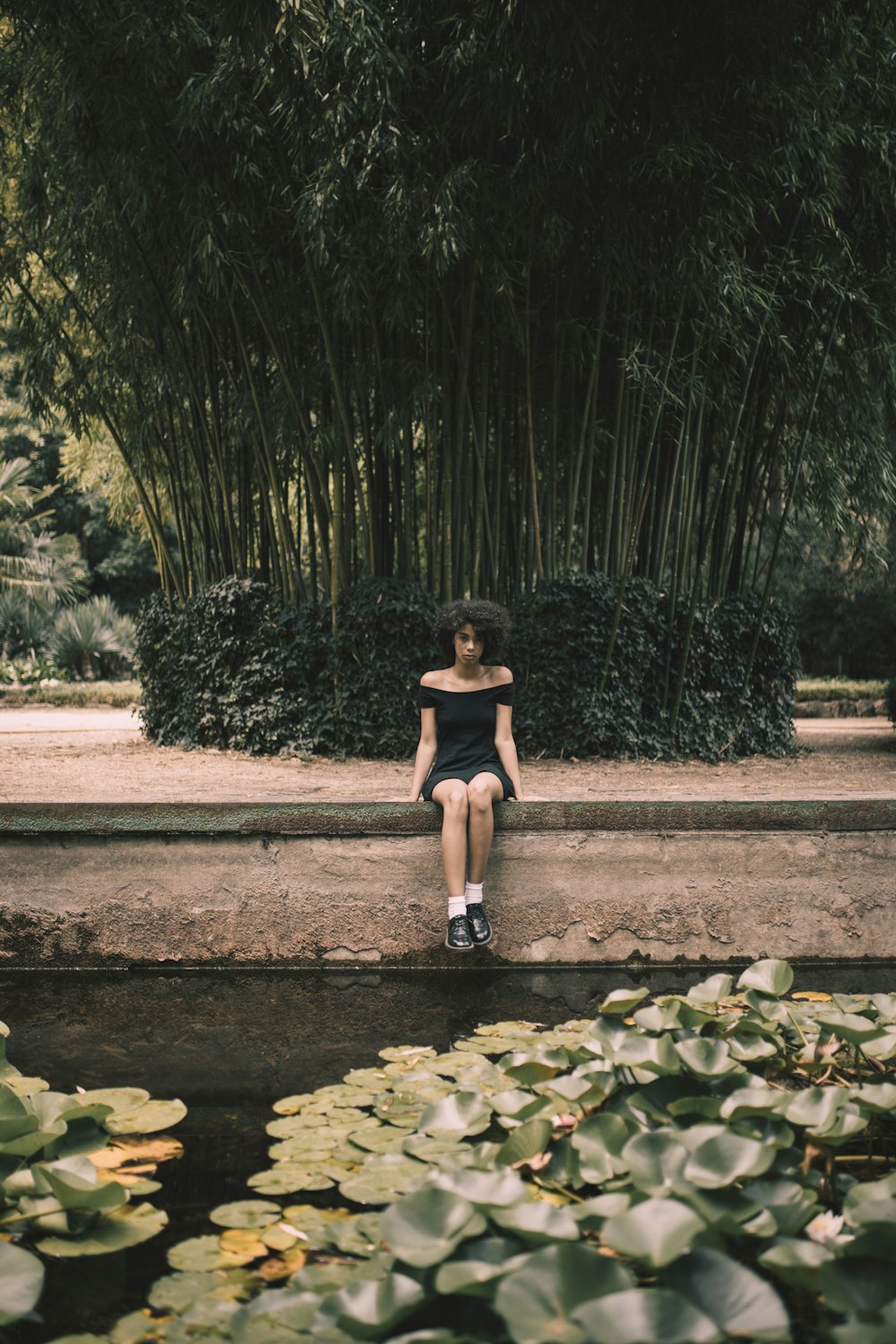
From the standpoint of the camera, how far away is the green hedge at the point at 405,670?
5641mm

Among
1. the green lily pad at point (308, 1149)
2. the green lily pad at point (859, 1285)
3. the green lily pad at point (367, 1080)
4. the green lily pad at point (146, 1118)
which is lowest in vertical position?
the green lily pad at point (367, 1080)

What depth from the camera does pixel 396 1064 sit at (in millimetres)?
2256

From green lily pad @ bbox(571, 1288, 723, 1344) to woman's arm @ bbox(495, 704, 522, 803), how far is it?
2.13 m

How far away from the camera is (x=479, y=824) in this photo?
297 cm

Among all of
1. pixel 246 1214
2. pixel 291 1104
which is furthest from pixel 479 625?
pixel 246 1214

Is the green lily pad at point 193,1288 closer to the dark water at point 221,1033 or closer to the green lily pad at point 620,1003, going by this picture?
the dark water at point 221,1033

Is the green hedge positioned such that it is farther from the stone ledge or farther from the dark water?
the dark water

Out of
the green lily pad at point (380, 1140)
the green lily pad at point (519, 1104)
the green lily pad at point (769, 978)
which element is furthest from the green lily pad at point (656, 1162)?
the green lily pad at point (769, 978)

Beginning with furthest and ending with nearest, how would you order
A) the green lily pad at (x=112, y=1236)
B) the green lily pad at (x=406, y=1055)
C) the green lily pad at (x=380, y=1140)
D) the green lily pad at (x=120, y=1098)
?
the green lily pad at (x=406, y=1055), the green lily pad at (x=120, y=1098), the green lily pad at (x=380, y=1140), the green lily pad at (x=112, y=1236)

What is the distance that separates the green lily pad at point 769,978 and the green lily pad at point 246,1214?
0.95m

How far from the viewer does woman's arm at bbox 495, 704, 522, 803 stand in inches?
126

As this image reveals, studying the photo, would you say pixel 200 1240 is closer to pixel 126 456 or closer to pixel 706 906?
pixel 706 906

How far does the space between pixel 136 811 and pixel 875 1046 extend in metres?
1.99

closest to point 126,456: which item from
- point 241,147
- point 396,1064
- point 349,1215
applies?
point 241,147
